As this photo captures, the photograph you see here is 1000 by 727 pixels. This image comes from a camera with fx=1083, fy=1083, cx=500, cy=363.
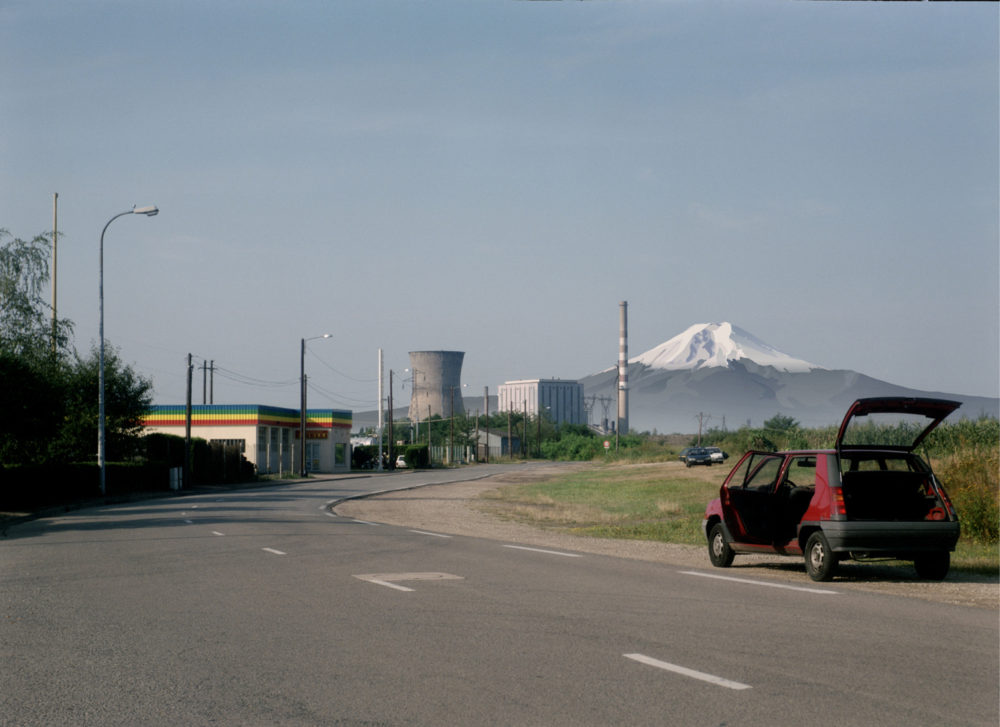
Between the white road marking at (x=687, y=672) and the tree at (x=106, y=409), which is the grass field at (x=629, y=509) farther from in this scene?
the tree at (x=106, y=409)

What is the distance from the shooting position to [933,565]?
1356cm

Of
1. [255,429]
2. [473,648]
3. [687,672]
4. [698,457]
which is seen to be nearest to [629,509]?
[473,648]

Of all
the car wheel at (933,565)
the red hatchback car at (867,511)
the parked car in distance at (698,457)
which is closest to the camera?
the red hatchback car at (867,511)

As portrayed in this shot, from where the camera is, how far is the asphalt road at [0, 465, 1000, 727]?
645 centimetres

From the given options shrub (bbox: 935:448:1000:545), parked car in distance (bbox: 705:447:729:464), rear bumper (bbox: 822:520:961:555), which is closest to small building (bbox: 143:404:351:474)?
parked car in distance (bbox: 705:447:729:464)

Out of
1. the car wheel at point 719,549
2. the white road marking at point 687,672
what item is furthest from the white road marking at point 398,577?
the white road marking at point 687,672

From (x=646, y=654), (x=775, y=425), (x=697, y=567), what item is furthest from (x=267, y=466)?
(x=646, y=654)

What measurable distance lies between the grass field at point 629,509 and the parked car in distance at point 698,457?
2155cm

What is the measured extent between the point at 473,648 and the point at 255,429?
249ft

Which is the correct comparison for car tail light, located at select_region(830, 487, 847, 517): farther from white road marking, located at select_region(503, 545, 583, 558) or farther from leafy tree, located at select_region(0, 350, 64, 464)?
leafy tree, located at select_region(0, 350, 64, 464)

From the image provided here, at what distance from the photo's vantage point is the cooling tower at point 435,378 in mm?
192500

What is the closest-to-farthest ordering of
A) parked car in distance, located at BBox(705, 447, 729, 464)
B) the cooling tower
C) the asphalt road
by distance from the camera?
the asphalt road, parked car in distance, located at BBox(705, 447, 729, 464), the cooling tower

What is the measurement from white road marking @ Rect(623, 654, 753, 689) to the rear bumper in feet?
18.7

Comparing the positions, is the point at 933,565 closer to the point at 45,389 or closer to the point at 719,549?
the point at 719,549
